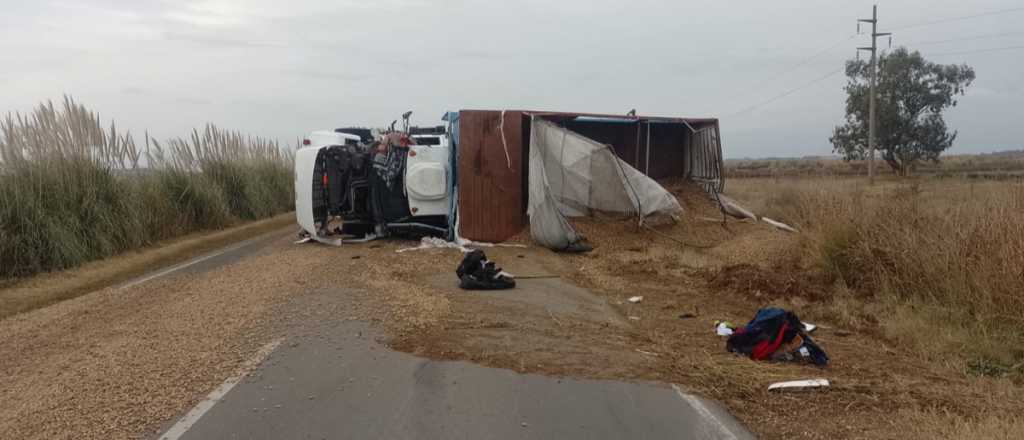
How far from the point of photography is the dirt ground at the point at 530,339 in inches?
194

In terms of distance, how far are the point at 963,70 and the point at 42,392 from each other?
50473mm

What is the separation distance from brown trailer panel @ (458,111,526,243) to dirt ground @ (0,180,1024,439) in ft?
6.19

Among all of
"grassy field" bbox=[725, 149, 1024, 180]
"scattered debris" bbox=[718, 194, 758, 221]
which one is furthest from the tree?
"scattered debris" bbox=[718, 194, 758, 221]

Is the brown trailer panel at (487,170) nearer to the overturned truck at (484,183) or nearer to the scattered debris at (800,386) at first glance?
the overturned truck at (484,183)

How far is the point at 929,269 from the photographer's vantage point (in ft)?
25.7

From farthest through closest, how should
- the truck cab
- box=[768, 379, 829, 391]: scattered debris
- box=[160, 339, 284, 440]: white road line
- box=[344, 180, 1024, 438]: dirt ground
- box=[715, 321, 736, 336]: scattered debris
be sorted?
the truck cab < box=[715, 321, 736, 336]: scattered debris < box=[768, 379, 829, 391]: scattered debris < box=[344, 180, 1024, 438]: dirt ground < box=[160, 339, 284, 440]: white road line

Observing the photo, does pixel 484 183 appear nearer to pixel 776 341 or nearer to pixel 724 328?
pixel 724 328

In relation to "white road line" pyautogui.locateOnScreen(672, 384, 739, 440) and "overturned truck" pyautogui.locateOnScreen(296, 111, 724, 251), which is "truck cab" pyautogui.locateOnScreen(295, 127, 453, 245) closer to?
"overturned truck" pyautogui.locateOnScreen(296, 111, 724, 251)

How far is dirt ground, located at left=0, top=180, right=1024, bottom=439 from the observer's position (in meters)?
4.94

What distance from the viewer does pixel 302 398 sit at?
5.17 m

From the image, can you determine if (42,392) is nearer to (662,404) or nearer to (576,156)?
(662,404)

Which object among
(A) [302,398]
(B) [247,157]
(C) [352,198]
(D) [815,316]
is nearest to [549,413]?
(A) [302,398]

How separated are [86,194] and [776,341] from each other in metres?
13.4

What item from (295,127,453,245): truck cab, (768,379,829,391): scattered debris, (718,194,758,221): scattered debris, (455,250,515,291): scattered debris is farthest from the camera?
(718,194,758,221): scattered debris
